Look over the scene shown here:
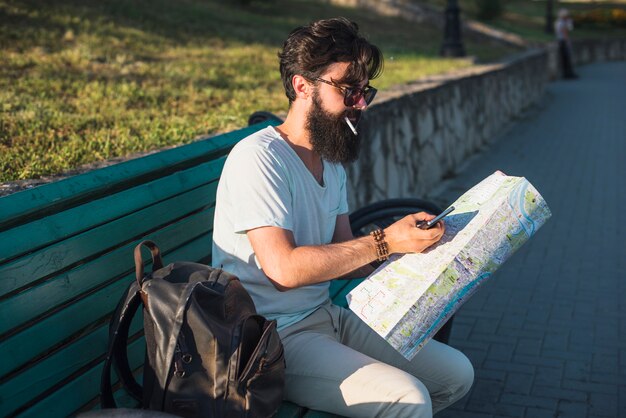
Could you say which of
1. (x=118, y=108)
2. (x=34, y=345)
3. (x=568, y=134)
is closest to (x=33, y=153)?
(x=118, y=108)

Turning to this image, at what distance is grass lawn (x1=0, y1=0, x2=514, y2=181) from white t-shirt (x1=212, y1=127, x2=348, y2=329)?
143cm

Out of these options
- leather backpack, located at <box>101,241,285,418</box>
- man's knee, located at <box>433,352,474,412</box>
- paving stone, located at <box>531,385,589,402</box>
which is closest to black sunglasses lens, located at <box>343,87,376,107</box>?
leather backpack, located at <box>101,241,285,418</box>

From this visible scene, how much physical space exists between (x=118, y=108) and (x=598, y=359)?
352cm

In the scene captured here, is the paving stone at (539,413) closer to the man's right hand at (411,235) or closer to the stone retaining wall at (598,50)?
the man's right hand at (411,235)

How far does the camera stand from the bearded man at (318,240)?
2.60 metres

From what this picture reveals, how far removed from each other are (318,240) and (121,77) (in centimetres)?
462

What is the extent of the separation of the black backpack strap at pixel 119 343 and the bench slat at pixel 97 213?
27cm

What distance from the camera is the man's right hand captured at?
2648 mm

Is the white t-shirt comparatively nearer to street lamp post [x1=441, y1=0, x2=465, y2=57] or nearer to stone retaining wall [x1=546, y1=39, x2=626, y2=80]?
street lamp post [x1=441, y1=0, x2=465, y2=57]

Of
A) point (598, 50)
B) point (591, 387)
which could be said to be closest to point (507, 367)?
point (591, 387)

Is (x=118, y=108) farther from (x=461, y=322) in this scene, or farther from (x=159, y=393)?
(x=159, y=393)

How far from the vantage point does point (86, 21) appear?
9.22 metres

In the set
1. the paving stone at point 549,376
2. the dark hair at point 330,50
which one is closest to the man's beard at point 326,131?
the dark hair at point 330,50

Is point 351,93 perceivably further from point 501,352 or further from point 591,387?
point 501,352
